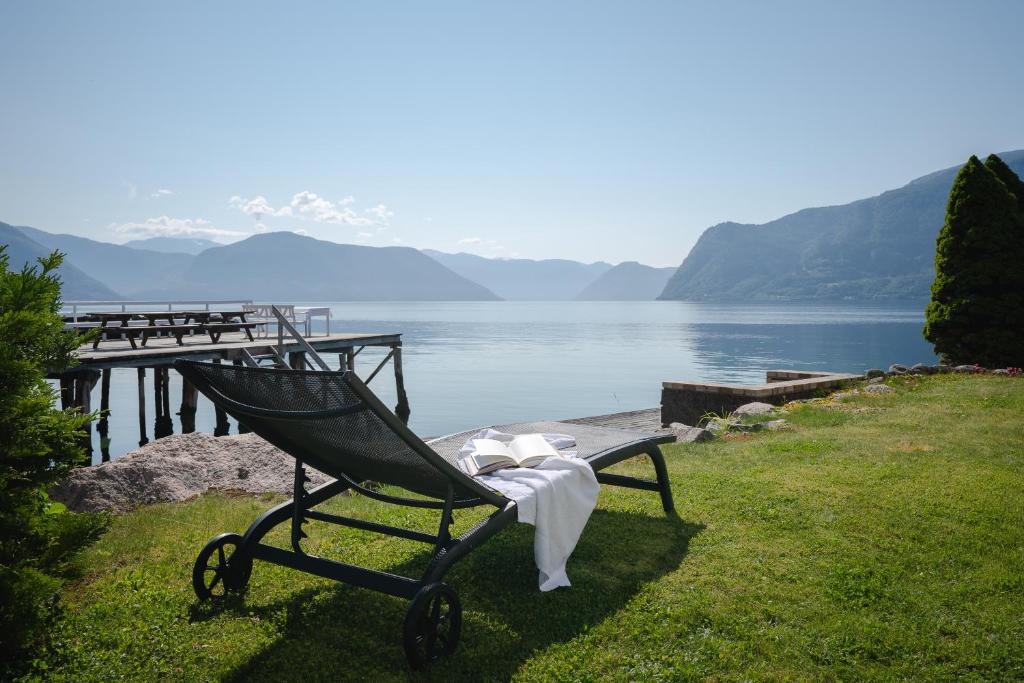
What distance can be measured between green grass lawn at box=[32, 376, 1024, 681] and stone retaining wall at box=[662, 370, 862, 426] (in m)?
5.51

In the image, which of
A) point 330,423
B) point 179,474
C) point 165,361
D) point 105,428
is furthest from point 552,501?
point 105,428

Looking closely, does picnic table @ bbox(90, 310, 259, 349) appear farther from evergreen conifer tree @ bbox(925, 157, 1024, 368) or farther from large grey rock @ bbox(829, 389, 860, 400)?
evergreen conifer tree @ bbox(925, 157, 1024, 368)

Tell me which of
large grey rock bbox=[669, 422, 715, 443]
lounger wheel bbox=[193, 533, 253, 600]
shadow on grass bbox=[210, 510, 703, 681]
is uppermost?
lounger wheel bbox=[193, 533, 253, 600]

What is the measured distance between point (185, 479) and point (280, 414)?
3.35m

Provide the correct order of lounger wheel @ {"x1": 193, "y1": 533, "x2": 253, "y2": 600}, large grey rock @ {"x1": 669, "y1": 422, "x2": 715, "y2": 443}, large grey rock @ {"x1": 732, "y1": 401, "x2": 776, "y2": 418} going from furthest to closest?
large grey rock @ {"x1": 732, "y1": 401, "x2": 776, "y2": 418}, large grey rock @ {"x1": 669, "y1": 422, "x2": 715, "y2": 443}, lounger wheel @ {"x1": 193, "y1": 533, "x2": 253, "y2": 600}

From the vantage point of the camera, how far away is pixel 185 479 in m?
5.81

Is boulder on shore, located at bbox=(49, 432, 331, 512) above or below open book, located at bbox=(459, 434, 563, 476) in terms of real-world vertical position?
below

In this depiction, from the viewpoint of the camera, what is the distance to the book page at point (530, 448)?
4055mm

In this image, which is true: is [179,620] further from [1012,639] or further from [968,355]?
[968,355]

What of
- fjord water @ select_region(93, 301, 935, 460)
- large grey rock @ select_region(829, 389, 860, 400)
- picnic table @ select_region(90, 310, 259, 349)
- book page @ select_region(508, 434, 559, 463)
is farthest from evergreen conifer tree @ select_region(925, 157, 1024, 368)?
picnic table @ select_region(90, 310, 259, 349)

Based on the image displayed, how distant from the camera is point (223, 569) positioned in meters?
3.58

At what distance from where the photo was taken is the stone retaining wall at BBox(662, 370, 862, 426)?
11.2m

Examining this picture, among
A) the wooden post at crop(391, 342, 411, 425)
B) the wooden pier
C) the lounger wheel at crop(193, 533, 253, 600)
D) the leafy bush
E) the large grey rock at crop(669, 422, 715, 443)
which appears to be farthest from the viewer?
the wooden post at crop(391, 342, 411, 425)

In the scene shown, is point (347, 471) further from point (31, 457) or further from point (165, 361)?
point (165, 361)
